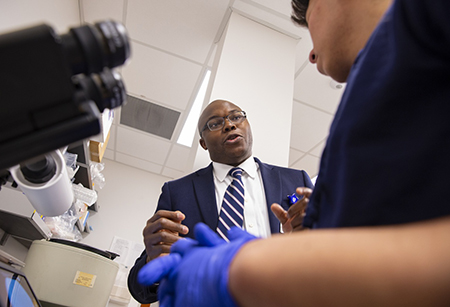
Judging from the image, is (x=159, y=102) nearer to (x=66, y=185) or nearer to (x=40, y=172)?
(x=66, y=185)

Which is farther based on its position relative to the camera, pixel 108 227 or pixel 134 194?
pixel 134 194

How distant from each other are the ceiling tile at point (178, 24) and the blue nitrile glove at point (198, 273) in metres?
2.24

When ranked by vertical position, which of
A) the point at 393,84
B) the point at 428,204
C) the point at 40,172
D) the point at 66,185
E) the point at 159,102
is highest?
the point at 393,84

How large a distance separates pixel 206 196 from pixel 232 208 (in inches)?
6.6

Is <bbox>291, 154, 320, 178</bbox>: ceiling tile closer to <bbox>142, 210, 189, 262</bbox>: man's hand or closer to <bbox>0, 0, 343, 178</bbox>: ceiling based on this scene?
<bbox>0, 0, 343, 178</bbox>: ceiling

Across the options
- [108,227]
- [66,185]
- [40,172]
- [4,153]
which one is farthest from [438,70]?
[108,227]

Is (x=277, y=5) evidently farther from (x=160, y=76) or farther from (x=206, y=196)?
(x=206, y=196)

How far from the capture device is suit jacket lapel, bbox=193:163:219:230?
1259 millimetres

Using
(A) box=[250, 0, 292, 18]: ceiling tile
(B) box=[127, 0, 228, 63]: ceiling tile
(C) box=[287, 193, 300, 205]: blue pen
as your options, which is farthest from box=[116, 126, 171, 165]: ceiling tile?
(C) box=[287, 193, 300, 205]: blue pen

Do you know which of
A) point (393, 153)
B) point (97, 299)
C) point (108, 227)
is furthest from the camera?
point (108, 227)

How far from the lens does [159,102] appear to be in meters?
3.33

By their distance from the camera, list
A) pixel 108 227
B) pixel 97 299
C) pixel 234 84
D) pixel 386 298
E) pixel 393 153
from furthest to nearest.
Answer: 1. pixel 108 227
2. pixel 234 84
3. pixel 97 299
4. pixel 393 153
5. pixel 386 298

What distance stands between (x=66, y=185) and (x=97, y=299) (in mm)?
1033

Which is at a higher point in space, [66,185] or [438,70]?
[438,70]
